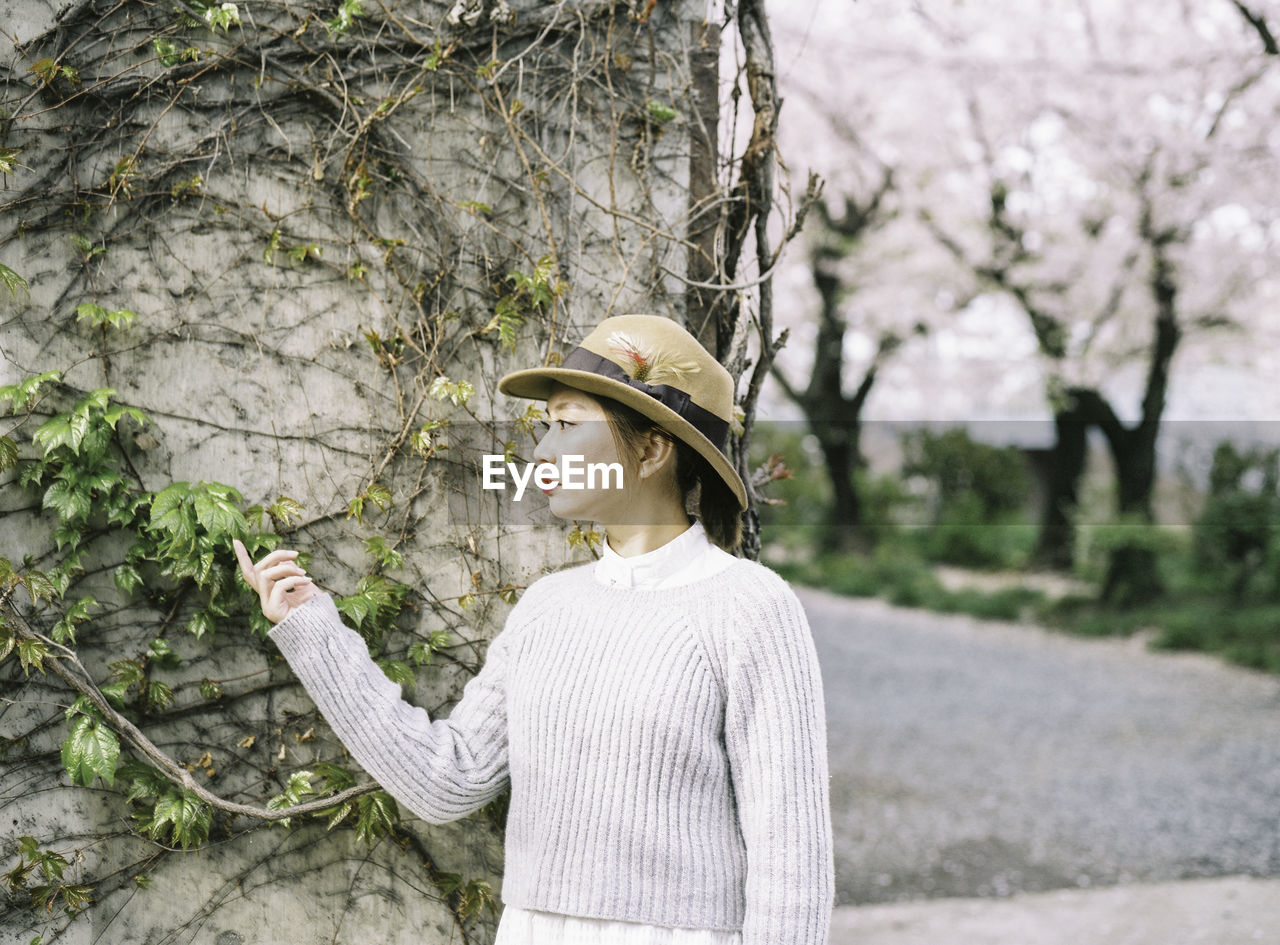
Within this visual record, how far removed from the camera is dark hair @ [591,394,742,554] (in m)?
1.44

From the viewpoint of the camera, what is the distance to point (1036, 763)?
6.03 metres

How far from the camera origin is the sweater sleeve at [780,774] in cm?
128

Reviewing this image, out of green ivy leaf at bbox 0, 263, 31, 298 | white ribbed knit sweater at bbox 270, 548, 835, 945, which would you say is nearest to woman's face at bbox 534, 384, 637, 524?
white ribbed knit sweater at bbox 270, 548, 835, 945

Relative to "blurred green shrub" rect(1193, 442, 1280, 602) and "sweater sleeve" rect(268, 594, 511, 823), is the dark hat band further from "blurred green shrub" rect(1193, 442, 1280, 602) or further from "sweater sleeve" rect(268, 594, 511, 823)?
"blurred green shrub" rect(1193, 442, 1280, 602)

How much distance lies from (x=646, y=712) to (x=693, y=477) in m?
0.38

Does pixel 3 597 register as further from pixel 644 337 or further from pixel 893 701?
pixel 893 701

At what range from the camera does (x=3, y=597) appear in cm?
185

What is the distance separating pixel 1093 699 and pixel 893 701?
1.44 metres

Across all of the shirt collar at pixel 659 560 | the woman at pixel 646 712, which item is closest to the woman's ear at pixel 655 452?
the woman at pixel 646 712

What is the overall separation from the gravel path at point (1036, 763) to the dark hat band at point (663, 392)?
11.3ft

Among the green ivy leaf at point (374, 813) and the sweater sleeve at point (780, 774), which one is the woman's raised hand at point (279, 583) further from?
the sweater sleeve at point (780, 774)

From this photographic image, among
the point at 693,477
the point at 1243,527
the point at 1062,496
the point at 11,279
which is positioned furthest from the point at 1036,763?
the point at 11,279

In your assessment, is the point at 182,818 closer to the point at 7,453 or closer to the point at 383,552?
the point at 383,552

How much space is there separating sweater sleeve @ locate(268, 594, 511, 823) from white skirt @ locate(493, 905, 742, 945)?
0.75 ft
